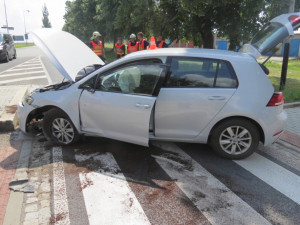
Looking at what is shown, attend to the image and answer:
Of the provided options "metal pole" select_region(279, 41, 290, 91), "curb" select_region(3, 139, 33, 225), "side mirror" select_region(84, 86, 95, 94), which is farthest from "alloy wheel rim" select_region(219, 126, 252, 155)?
"metal pole" select_region(279, 41, 290, 91)

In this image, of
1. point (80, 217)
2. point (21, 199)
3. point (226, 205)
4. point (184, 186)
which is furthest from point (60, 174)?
point (226, 205)

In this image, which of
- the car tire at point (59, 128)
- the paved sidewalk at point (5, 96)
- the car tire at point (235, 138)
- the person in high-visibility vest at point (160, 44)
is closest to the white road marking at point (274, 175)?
the car tire at point (235, 138)

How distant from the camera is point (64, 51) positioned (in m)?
5.05

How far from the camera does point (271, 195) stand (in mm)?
3248

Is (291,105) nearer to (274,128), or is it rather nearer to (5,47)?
(274,128)

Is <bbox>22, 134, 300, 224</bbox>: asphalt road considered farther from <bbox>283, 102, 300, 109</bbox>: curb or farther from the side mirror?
<bbox>283, 102, 300, 109</bbox>: curb

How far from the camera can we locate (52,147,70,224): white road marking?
2805mm

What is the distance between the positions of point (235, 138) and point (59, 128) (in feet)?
9.70

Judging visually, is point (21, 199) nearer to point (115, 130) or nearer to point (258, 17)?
point (115, 130)

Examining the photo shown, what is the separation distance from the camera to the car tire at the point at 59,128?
4402 millimetres

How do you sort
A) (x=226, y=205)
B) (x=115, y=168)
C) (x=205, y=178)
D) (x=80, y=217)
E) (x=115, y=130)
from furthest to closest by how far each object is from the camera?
(x=115, y=130) → (x=115, y=168) → (x=205, y=178) → (x=226, y=205) → (x=80, y=217)

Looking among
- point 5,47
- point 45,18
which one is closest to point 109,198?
point 5,47

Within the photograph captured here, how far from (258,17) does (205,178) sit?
905 cm

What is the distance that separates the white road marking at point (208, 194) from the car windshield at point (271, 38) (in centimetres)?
239
